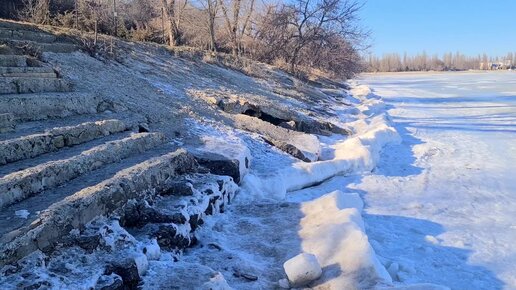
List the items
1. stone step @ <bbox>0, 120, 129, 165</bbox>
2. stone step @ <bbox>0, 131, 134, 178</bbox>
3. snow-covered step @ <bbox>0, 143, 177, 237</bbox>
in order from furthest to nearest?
stone step @ <bbox>0, 120, 129, 165</bbox> < stone step @ <bbox>0, 131, 134, 178</bbox> < snow-covered step @ <bbox>0, 143, 177, 237</bbox>

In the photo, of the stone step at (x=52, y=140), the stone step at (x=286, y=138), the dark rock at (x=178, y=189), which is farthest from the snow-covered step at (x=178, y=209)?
the stone step at (x=286, y=138)

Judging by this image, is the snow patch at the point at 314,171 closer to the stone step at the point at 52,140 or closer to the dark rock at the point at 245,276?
the stone step at the point at 52,140

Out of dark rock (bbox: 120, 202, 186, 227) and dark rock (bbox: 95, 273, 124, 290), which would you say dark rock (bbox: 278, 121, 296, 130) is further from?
dark rock (bbox: 95, 273, 124, 290)

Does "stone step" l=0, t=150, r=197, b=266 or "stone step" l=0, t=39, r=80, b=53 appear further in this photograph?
"stone step" l=0, t=39, r=80, b=53

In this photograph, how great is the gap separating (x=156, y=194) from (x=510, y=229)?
13.4 ft

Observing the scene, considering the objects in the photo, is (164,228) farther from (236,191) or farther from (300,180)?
(300,180)

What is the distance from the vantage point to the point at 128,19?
20.8 meters

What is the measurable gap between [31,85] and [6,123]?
1.69 meters

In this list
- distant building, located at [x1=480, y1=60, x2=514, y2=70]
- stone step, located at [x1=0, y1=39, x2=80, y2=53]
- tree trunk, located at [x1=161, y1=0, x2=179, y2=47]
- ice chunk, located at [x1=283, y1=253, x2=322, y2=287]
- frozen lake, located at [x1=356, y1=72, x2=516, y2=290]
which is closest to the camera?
ice chunk, located at [x1=283, y1=253, x2=322, y2=287]

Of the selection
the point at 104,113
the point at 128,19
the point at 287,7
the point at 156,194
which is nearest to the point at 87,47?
the point at 104,113

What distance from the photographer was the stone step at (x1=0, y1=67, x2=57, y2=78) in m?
6.31

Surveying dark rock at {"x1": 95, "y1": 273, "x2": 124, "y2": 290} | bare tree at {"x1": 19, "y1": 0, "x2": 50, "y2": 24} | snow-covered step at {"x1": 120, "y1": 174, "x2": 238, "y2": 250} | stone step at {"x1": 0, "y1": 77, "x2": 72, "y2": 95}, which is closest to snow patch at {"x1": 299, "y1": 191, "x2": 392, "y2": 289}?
snow-covered step at {"x1": 120, "y1": 174, "x2": 238, "y2": 250}

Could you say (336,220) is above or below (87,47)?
below

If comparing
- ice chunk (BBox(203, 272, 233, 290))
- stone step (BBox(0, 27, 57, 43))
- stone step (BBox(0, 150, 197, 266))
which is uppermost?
stone step (BBox(0, 27, 57, 43))
